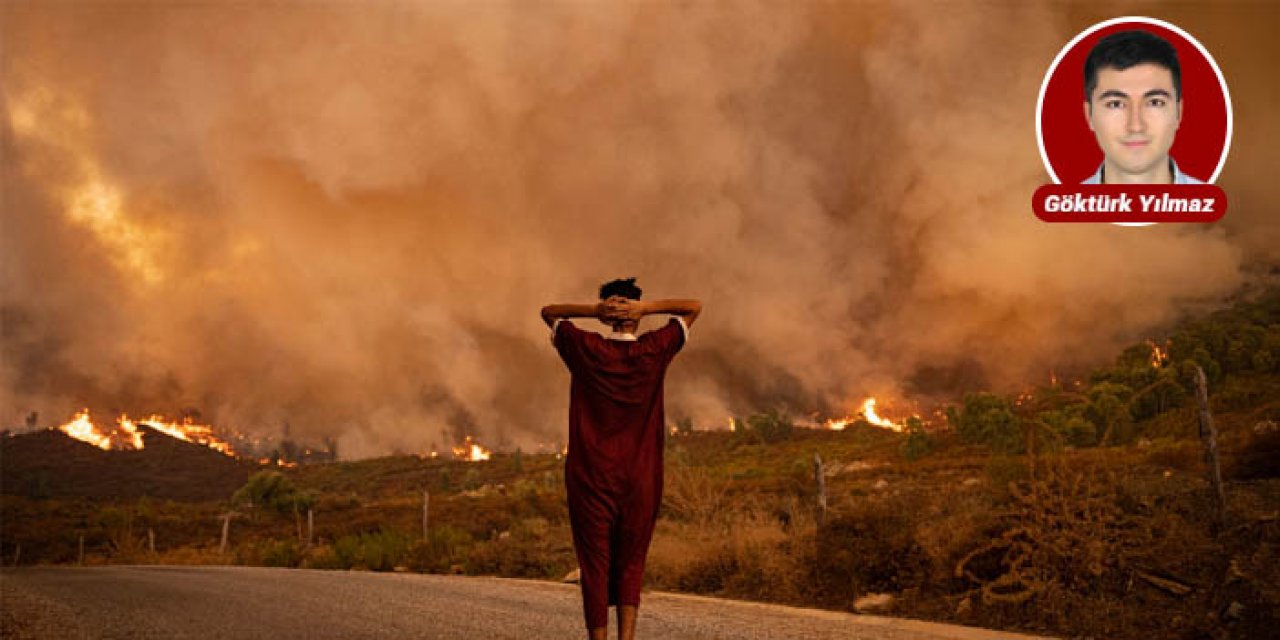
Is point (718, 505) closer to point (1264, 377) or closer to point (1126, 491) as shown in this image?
point (1126, 491)

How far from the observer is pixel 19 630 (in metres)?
9.04

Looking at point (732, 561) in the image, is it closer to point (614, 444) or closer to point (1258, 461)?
point (614, 444)

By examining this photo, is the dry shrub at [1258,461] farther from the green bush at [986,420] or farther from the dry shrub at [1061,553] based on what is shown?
the green bush at [986,420]

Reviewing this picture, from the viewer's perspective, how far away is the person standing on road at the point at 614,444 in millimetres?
4453

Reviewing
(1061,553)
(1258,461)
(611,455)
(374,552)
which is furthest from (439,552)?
(611,455)

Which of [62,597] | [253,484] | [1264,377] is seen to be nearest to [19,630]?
[62,597]

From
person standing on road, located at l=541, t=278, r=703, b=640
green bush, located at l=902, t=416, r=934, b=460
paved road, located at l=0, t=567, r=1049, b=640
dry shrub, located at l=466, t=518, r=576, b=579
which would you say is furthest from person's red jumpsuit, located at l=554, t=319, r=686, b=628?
green bush, located at l=902, t=416, r=934, b=460

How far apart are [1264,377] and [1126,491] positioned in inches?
4116

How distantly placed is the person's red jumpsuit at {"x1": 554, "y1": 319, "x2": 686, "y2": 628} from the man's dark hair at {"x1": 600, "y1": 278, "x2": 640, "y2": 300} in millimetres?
252

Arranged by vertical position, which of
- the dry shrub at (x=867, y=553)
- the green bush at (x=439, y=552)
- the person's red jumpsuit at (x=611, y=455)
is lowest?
the green bush at (x=439, y=552)

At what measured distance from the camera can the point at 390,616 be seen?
350 inches

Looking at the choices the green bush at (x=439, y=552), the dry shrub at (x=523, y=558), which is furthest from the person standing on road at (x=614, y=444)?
the green bush at (x=439, y=552)

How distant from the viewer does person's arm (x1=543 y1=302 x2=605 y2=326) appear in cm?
449

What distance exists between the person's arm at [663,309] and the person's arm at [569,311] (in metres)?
0.14
